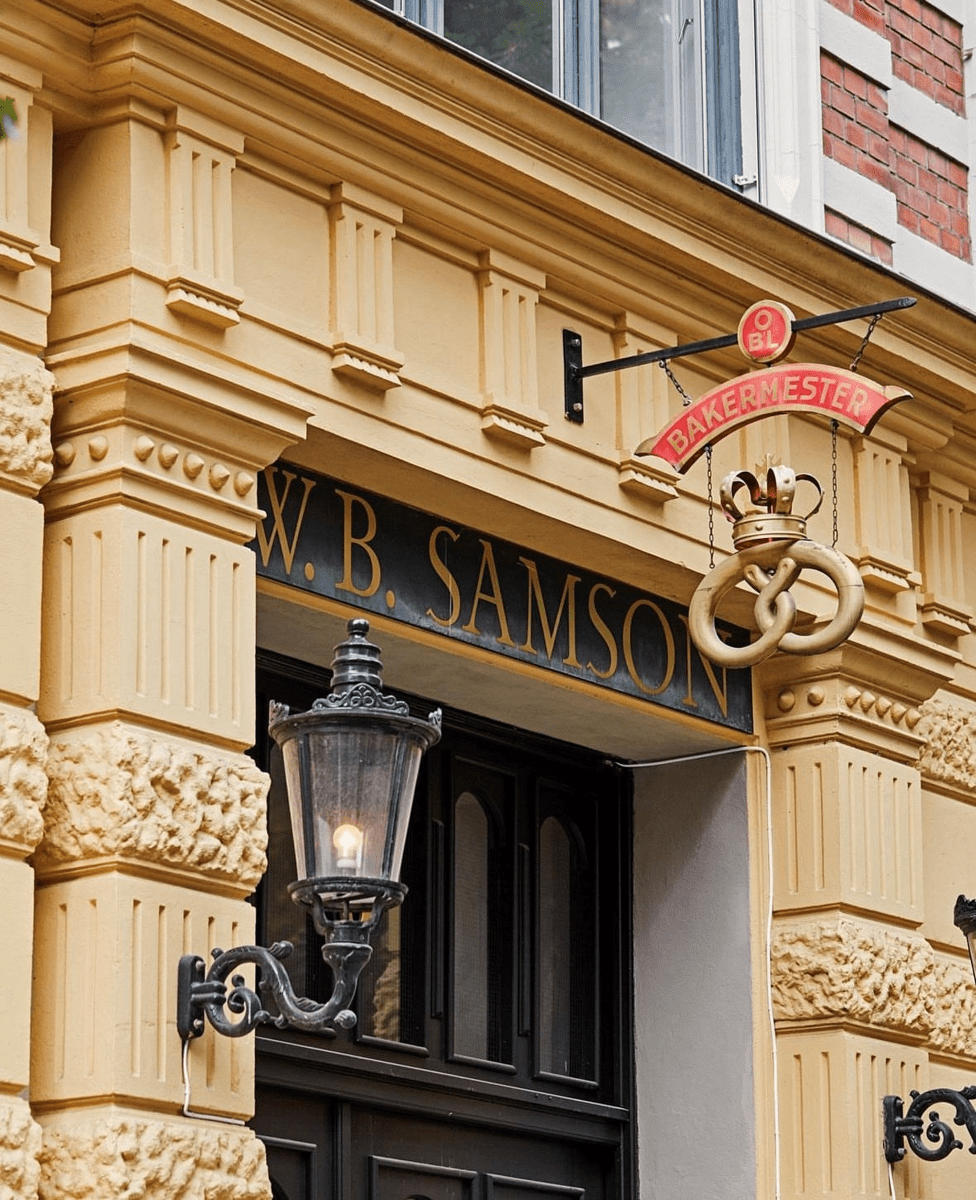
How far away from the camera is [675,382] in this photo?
8.42 m

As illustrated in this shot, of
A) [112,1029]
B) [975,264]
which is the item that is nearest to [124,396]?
[112,1029]

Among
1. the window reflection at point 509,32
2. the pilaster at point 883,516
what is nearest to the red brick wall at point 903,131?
the pilaster at point 883,516

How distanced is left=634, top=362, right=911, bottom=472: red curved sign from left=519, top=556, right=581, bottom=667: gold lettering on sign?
59cm

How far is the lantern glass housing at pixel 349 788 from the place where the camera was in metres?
6.08

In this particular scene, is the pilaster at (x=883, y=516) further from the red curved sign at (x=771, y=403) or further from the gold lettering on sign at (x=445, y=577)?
the gold lettering on sign at (x=445, y=577)

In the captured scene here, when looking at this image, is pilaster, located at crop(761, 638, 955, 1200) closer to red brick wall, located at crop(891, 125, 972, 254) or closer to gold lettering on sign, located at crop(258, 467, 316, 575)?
red brick wall, located at crop(891, 125, 972, 254)

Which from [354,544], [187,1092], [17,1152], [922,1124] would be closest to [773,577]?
[354,544]

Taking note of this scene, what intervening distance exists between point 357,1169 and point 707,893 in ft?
5.73

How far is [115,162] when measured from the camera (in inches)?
275

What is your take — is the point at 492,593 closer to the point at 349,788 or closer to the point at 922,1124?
the point at 349,788

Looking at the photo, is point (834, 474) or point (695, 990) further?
point (695, 990)

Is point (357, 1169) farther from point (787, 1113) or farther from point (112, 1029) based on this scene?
point (112, 1029)

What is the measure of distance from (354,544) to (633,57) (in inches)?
108

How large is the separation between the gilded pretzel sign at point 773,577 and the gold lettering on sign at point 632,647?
0.83m
